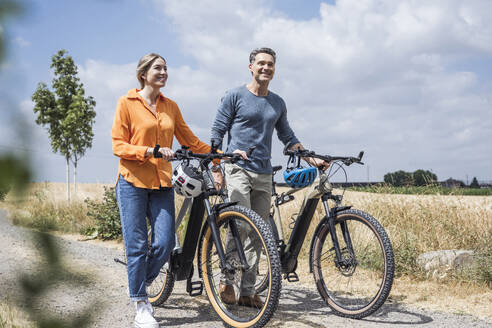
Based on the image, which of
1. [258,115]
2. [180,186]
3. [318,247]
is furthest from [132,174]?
Answer: [318,247]

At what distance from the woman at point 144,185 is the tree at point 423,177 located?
6.93 metres

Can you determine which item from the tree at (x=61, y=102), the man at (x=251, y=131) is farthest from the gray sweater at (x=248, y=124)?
the tree at (x=61, y=102)

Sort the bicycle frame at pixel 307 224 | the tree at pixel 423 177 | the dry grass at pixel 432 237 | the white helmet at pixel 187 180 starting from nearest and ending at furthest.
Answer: the white helmet at pixel 187 180 → the bicycle frame at pixel 307 224 → the dry grass at pixel 432 237 → the tree at pixel 423 177

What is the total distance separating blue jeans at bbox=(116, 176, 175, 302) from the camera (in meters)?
3.43

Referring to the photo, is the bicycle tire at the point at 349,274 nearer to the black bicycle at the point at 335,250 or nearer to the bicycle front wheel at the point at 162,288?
the black bicycle at the point at 335,250

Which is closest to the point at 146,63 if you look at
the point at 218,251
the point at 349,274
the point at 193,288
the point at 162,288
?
the point at 218,251

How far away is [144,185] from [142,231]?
34 cm

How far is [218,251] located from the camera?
3547mm

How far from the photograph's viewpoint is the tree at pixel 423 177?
9.30 m

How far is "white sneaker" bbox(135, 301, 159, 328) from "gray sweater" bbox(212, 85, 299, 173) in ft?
4.57

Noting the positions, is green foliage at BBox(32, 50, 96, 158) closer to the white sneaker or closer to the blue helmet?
the white sneaker

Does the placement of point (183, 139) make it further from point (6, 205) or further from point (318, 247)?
point (6, 205)

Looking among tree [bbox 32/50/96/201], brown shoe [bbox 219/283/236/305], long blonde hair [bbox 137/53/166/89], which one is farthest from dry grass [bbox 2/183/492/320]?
tree [bbox 32/50/96/201]

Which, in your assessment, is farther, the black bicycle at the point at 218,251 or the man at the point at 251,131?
the man at the point at 251,131
